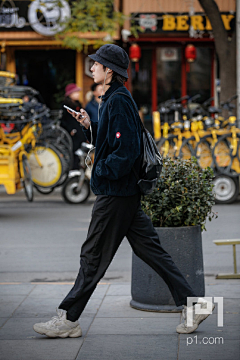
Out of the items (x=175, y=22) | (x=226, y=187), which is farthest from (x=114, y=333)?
(x=175, y=22)

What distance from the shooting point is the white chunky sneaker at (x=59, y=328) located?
4.27 metres

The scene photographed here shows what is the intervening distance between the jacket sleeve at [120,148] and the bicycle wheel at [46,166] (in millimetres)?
8264

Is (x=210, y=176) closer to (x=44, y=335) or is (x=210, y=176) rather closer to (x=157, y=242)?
(x=157, y=242)

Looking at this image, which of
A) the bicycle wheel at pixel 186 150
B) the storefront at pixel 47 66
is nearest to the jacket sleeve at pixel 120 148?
the bicycle wheel at pixel 186 150

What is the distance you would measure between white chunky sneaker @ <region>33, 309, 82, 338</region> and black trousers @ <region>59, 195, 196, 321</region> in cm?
6

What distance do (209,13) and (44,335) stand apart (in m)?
10.5

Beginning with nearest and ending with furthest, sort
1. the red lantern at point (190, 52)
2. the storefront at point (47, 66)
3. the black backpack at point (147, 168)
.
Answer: the black backpack at point (147, 168) → the red lantern at point (190, 52) → the storefront at point (47, 66)

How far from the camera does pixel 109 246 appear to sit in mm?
4238

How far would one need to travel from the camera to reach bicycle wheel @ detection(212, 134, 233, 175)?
11.6 meters

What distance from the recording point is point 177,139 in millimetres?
12250

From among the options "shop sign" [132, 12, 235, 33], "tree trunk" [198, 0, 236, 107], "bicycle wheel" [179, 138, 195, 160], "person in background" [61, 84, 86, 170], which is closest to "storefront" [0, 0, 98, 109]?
"shop sign" [132, 12, 235, 33]

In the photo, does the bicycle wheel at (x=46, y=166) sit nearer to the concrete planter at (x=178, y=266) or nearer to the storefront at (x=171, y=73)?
the storefront at (x=171, y=73)

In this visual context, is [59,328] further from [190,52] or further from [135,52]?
[190,52]

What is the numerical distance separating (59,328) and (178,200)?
4.66 ft
